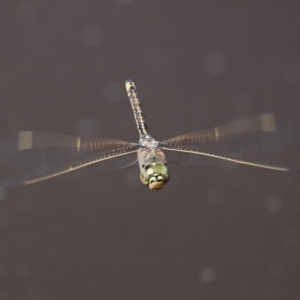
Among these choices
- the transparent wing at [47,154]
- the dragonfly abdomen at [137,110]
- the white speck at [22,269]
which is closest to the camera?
the transparent wing at [47,154]

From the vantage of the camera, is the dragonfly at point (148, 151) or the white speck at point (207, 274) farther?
the white speck at point (207, 274)

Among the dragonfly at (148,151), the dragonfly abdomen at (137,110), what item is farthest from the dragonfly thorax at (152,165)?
the dragonfly abdomen at (137,110)

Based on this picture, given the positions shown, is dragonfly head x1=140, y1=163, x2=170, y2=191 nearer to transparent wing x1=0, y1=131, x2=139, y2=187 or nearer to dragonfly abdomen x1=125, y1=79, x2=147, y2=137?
transparent wing x1=0, y1=131, x2=139, y2=187

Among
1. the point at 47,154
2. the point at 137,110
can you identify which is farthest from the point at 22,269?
the point at 47,154

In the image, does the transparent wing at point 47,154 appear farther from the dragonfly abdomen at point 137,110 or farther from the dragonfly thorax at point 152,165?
the dragonfly abdomen at point 137,110

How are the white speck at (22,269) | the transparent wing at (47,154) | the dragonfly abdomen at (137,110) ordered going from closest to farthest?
the transparent wing at (47,154) → the dragonfly abdomen at (137,110) → the white speck at (22,269)

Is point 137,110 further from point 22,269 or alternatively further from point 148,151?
point 22,269

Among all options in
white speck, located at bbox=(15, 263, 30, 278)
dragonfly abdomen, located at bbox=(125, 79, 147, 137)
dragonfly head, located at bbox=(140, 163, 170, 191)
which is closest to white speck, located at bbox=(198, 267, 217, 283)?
white speck, located at bbox=(15, 263, 30, 278)
